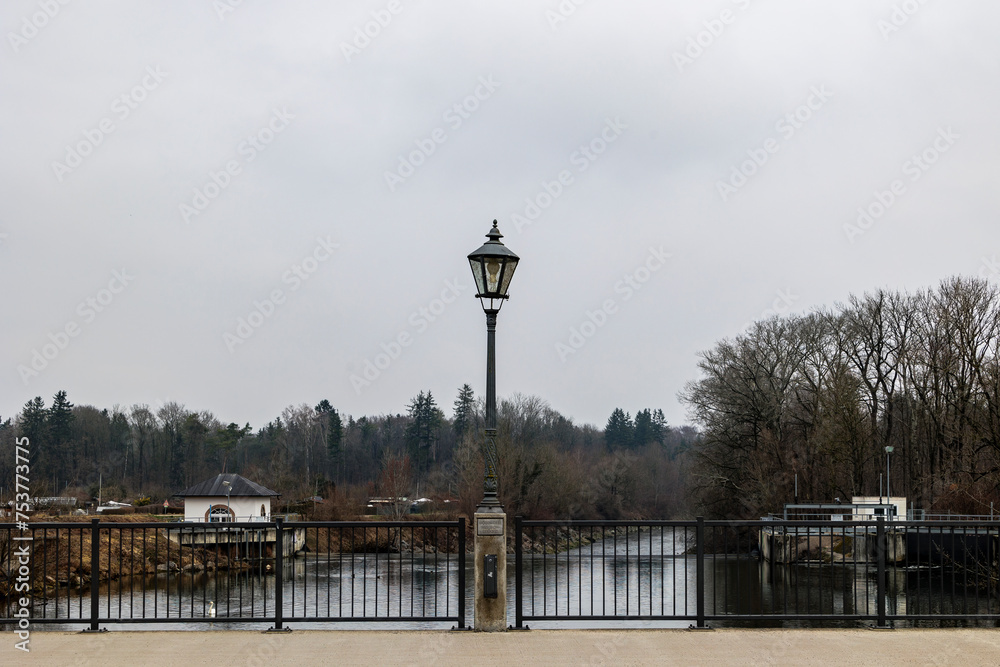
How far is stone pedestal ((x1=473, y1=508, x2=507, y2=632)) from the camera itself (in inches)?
373

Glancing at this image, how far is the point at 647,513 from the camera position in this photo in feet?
259

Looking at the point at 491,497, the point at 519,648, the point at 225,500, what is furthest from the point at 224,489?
the point at 519,648

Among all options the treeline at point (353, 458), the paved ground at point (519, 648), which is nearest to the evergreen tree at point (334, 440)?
the treeline at point (353, 458)

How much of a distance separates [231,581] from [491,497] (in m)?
20.5

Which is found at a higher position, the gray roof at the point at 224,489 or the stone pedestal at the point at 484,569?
the stone pedestal at the point at 484,569

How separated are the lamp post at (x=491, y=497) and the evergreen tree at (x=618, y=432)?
10698 cm

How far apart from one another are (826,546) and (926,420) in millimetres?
10176

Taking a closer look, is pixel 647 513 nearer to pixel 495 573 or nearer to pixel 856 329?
Result: pixel 856 329

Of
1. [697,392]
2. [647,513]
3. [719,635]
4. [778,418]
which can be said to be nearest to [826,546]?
[778,418]

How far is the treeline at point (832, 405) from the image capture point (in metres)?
43.6

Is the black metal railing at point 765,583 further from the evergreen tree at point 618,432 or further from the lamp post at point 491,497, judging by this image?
the evergreen tree at point 618,432

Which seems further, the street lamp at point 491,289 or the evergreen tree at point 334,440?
the evergreen tree at point 334,440

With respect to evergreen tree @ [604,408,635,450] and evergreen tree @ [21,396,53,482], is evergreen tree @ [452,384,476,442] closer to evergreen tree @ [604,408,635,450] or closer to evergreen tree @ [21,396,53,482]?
evergreen tree @ [604,408,635,450]

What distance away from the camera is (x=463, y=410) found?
101 m
